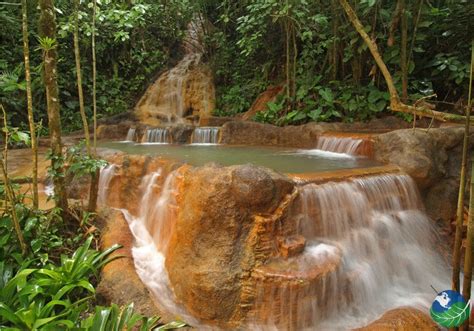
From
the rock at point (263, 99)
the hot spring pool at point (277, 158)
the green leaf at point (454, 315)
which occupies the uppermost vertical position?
the rock at point (263, 99)

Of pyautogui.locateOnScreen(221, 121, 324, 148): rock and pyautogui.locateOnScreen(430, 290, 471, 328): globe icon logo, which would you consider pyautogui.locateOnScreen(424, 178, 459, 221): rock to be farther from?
pyautogui.locateOnScreen(430, 290, 471, 328): globe icon logo

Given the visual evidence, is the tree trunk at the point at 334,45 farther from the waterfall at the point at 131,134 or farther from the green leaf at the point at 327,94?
the waterfall at the point at 131,134

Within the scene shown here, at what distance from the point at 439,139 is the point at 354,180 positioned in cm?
223

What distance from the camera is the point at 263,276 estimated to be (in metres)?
3.66

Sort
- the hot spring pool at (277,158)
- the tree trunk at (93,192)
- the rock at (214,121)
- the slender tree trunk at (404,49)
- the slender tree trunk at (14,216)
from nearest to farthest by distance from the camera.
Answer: the slender tree trunk at (14,216)
the tree trunk at (93,192)
the hot spring pool at (277,158)
the slender tree trunk at (404,49)
the rock at (214,121)

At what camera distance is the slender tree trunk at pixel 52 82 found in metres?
3.89

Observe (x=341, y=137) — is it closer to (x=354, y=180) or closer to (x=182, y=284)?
(x=354, y=180)

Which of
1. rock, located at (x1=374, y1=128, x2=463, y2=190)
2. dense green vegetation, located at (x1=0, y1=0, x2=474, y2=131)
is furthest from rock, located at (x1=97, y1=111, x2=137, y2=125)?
rock, located at (x1=374, y1=128, x2=463, y2=190)

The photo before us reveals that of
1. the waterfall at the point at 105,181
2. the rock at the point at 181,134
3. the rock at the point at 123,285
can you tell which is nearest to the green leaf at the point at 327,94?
the rock at the point at 181,134

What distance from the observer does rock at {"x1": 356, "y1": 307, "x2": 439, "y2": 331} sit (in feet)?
11.5

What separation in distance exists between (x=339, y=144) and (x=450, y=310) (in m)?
5.23

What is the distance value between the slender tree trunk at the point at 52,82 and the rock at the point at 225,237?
1.58 meters

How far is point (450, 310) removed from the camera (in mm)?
2391

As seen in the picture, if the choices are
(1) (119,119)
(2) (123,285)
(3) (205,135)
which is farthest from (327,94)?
(2) (123,285)
